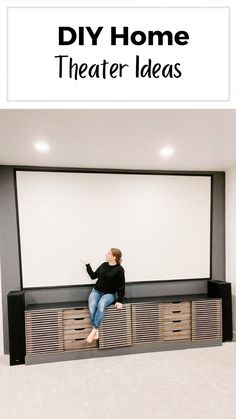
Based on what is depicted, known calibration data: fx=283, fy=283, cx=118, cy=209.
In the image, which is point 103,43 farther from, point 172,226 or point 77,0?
point 172,226

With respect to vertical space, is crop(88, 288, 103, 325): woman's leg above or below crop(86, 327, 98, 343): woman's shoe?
above

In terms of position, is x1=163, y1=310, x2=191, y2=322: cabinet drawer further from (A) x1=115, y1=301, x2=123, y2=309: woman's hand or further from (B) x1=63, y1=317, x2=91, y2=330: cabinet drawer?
(B) x1=63, y1=317, x2=91, y2=330: cabinet drawer

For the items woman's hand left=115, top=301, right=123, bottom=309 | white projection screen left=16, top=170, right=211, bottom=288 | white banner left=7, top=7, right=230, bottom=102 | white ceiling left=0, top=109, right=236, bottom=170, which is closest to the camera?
white banner left=7, top=7, right=230, bottom=102

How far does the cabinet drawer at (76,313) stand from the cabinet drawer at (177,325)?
111 centimetres

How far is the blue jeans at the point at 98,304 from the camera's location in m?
3.64

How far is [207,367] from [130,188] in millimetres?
2563

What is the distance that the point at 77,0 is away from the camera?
2170 millimetres

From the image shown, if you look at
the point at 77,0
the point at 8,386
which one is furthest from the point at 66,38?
the point at 8,386

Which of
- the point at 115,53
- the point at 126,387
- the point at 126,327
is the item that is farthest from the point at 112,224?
the point at 115,53

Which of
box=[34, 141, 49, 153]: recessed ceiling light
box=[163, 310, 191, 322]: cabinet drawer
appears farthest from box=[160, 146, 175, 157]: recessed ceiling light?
box=[163, 310, 191, 322]: cabinet drawer

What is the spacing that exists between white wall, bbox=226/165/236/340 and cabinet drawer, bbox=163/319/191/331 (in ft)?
2.86

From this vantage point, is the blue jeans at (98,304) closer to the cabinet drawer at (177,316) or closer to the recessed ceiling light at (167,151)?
the cabinet drawer at (177,316)

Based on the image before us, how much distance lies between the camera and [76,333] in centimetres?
367

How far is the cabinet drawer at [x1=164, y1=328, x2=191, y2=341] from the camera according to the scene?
3.92 metres
